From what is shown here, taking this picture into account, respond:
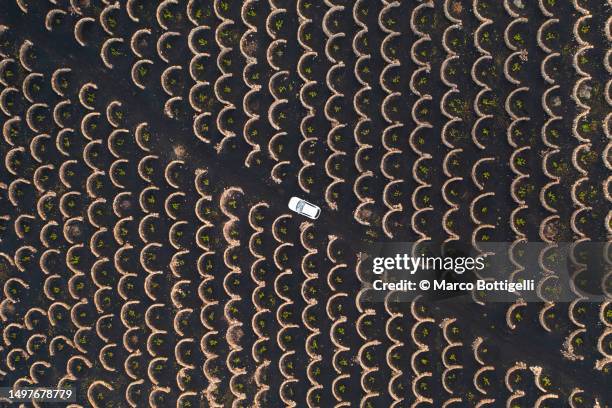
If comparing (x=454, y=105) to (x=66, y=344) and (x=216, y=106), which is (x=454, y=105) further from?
(x=66, y=344)
